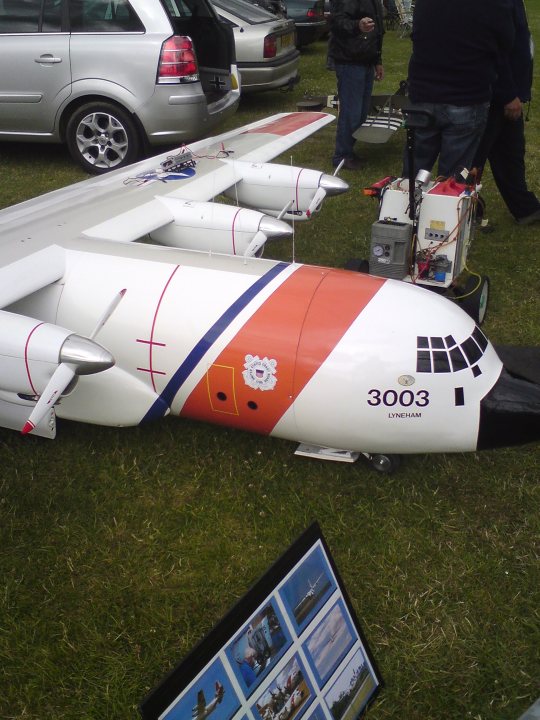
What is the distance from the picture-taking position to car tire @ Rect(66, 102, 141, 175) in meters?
11.0

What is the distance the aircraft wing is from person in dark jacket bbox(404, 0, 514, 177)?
2058mm

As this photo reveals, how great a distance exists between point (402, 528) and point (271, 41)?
1242cm

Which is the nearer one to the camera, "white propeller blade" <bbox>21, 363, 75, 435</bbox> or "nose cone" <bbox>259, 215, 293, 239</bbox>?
"white propeller blade" <bbox>21, 363, 75, 435</bbox>

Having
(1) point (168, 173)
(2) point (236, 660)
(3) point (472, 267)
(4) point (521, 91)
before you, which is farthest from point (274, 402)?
(4) point (521, 91)

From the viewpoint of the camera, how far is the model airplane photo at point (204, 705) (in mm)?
2377

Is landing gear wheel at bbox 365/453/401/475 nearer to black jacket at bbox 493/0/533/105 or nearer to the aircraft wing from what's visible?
the aircraft wing

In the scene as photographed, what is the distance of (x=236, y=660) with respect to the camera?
2525mm

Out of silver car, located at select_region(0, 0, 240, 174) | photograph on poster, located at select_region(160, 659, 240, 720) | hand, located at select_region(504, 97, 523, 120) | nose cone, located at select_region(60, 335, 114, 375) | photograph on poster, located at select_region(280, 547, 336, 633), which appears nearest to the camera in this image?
photograph on poster, located at select_region(160, 659, 240, 720)

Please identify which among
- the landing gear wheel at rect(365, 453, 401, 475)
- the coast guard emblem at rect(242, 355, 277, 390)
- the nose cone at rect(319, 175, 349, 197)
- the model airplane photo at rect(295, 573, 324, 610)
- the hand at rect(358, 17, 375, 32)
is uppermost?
the hand at rect(358, 17, 375, 32)

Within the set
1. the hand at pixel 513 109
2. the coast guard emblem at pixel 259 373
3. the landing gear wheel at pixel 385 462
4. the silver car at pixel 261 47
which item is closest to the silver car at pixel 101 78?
the silver car at pixel 261 47

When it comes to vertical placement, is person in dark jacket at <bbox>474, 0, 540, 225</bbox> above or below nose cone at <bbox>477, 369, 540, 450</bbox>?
above

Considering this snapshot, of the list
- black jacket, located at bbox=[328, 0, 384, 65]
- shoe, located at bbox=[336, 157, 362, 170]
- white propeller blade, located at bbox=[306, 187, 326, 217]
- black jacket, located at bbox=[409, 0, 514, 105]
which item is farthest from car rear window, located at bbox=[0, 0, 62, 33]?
black jacket, located at bbox=[409, 0, 514, 105]

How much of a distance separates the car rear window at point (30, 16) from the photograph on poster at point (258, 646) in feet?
36.2

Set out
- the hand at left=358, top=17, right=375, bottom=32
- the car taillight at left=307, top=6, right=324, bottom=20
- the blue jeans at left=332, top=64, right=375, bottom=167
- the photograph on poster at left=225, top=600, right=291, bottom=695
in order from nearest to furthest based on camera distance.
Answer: the photograph on poster at left=225, top=600, right=291, bottom=695, the hand at left=358, top=17, right=375, bottom=32, the blue jeans at left=332, top=64, right=375, bottom=167, the car taillight at left=307, top=6, right=324, bottom=20
